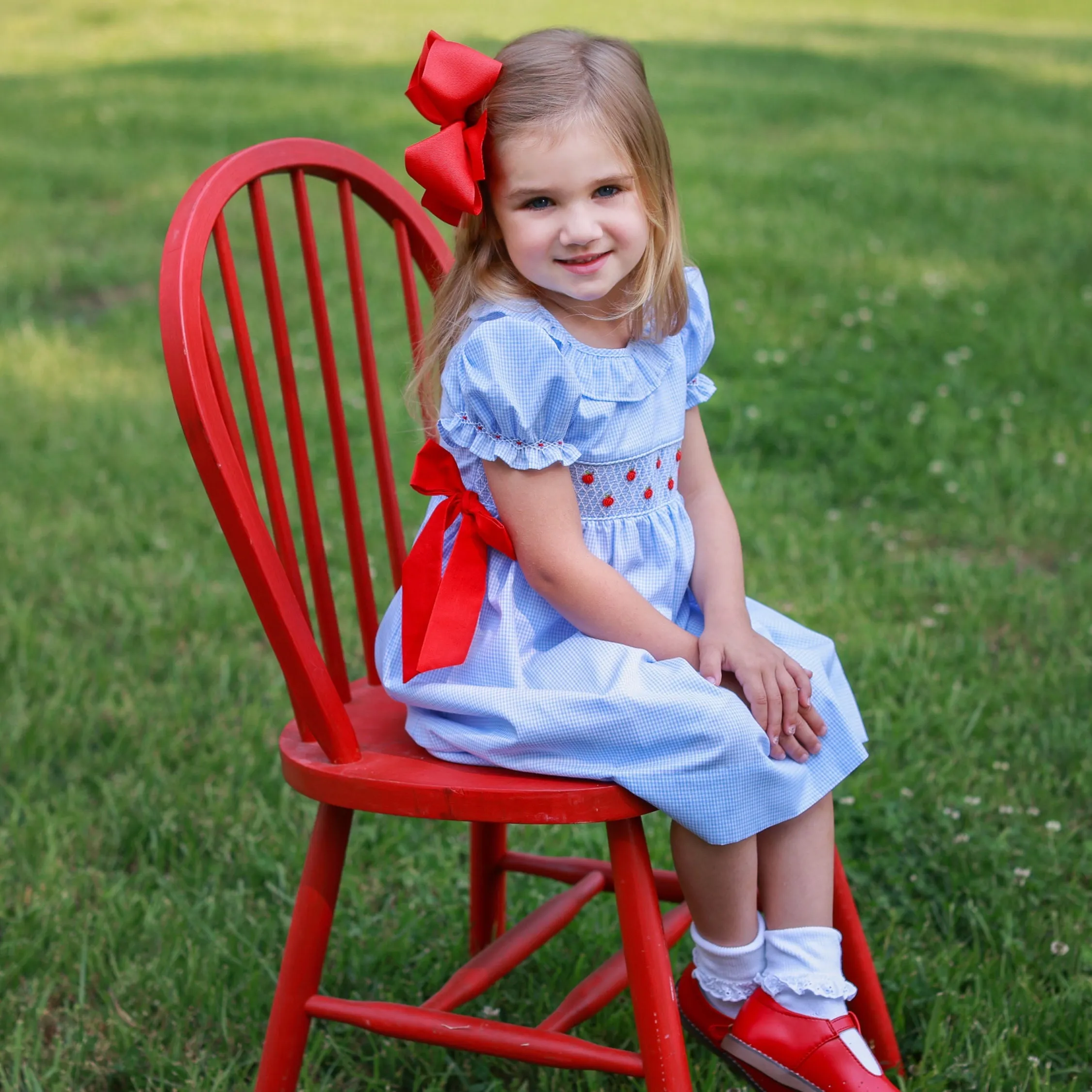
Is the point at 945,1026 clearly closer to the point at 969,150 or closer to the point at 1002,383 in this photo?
the point at 1002,383

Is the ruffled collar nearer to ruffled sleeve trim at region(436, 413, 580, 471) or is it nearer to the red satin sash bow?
ruffled sleeve trim at region(436, 413, 580, 471)

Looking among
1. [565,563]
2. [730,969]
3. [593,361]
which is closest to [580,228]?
[593,361]

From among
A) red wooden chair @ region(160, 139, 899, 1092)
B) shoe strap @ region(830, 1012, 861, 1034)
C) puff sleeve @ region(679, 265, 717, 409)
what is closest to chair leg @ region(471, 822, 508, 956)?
red wooden chair @ region(160, 139, 899, 1092)

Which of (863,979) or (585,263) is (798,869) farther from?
(585,263)

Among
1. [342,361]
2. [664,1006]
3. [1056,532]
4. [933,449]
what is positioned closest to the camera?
[664,1006]

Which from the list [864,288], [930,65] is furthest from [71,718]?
[930,65]

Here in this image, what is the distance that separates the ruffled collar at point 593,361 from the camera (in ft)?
5.60

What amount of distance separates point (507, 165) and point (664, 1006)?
1.05m

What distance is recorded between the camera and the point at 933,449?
4051 mm

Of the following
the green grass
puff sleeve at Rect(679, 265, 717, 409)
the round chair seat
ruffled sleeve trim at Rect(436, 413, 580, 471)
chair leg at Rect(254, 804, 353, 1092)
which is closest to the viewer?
the round chair seat

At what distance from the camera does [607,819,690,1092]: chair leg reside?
1600 millimetres

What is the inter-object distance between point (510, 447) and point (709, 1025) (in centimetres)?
82

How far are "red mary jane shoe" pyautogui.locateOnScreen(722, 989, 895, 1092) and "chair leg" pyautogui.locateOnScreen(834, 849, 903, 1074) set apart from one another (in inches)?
6.4

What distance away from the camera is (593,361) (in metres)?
1.73
